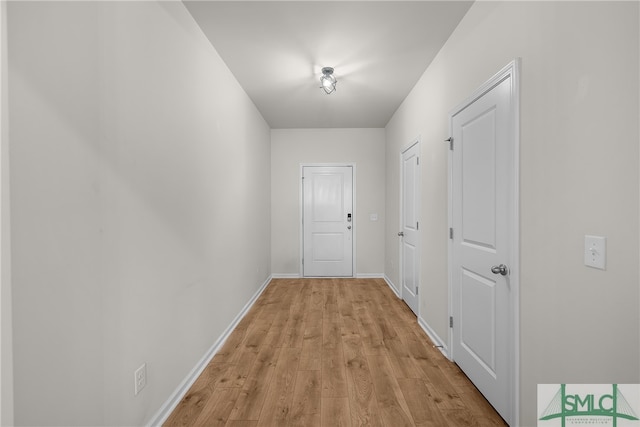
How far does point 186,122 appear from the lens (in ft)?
6.86

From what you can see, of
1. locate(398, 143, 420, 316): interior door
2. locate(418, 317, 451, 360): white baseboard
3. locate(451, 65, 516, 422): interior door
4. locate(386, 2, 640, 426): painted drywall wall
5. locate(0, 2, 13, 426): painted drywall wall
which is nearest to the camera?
locate(0, 2, 13, 426): painted drywall wall

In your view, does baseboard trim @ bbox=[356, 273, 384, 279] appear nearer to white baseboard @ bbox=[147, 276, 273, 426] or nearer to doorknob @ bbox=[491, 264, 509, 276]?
white baseboard @ bbox=[147, 276, 273, 426]

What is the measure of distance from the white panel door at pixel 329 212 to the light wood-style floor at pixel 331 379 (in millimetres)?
1989

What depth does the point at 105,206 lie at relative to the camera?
51.4 inches

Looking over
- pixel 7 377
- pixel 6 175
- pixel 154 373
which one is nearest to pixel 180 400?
pixel 154 373

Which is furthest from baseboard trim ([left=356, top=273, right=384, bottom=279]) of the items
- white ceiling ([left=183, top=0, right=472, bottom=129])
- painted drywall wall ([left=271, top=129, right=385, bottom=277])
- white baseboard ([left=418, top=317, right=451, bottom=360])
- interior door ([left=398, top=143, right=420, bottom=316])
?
white ceiling ([left=183, top=0, right=472, bottom=129])

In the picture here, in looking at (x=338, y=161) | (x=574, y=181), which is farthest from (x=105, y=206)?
(x=338, y=161)

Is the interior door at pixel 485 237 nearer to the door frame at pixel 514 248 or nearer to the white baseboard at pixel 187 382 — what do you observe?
the door frame at pixel 514 248

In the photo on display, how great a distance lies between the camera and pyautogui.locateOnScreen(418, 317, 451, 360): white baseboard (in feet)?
8.32

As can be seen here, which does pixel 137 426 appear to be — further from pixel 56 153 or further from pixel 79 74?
pixel 79 74

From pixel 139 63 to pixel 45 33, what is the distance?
0.51m

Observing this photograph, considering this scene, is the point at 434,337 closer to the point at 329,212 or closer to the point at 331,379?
the point at 331,379

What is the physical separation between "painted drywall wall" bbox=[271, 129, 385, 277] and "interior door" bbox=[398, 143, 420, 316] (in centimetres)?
124

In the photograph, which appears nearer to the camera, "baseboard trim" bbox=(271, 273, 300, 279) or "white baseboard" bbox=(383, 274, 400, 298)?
"white baseboard" bbox=(383, 274, 400, 298)
